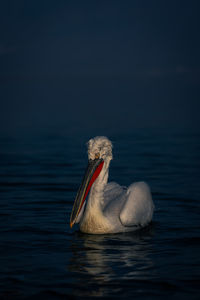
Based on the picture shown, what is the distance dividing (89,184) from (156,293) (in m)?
2.61

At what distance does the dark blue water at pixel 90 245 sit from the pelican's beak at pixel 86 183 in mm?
377

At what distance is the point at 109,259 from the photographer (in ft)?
21.9

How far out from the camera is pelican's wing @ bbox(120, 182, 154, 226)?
7.79 meters

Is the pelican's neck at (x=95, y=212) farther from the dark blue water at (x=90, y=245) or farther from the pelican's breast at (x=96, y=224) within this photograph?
the dark blue water at (x=90, y=245)

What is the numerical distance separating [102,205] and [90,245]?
2.67 ft

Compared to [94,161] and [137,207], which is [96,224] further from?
[94,161]

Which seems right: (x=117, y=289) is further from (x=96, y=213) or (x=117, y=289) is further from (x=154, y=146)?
(x=154, y=146)

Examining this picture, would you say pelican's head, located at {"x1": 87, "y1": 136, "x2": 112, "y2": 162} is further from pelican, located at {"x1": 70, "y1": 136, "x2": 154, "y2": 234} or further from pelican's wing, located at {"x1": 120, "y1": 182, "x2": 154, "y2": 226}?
pelican's wing, located at {"x1": 120, "y1": 182, "x2": 154, "y2": 226}

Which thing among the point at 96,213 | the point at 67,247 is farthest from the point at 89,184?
the point at 67,247

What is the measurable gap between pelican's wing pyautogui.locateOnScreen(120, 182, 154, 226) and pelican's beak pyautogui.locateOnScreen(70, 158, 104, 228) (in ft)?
1.88

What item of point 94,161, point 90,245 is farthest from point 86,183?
point 90,245

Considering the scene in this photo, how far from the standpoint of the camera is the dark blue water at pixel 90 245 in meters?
5.73

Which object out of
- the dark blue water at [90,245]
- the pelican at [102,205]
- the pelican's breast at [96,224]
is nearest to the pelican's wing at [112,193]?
the pelican at [102,205]

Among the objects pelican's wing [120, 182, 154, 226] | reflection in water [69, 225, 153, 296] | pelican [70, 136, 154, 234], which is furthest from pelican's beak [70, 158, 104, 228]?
pelican's wing [120, 182, 154, 226]
